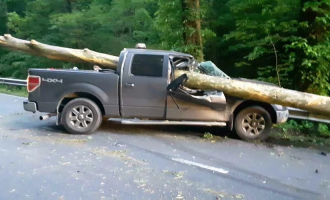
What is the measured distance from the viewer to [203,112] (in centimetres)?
806

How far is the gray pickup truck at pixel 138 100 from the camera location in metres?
8.05

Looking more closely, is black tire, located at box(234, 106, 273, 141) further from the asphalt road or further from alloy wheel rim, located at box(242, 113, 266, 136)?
the asphalt road

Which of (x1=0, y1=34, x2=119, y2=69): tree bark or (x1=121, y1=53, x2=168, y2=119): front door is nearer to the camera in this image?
(x1=121, y1=53, x2=168, y2=119): front door

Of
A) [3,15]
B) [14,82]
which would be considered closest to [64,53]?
[14,82]

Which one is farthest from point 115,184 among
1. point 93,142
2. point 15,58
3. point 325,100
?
point 15,58

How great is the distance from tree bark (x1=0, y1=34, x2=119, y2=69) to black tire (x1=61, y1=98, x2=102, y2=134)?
238cm

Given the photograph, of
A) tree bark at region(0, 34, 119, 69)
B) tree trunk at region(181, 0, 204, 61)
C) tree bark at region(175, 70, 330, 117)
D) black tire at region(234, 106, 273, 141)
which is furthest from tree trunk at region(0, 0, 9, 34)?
black tire at region(234, 106, 273, 141)

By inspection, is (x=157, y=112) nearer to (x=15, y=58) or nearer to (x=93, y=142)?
(x=93, y=142)

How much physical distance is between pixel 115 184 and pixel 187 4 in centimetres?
904

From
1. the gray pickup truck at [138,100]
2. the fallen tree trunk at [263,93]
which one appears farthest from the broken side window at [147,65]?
the fallen tree trunk at [263,93]

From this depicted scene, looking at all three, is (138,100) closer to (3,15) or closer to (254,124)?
(254,124)

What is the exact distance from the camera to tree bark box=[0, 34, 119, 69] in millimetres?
10430

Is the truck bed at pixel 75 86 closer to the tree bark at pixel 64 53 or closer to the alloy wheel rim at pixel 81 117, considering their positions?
the alloy wheel rim at pixel 81 117

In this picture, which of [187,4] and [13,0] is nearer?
[187,4]
